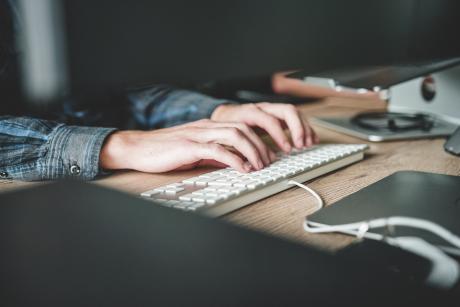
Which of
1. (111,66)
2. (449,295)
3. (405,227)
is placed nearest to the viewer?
(449,295)

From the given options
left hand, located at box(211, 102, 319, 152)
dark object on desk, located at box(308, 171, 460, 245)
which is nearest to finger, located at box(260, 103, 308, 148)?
left hand, located at box(211, 102, 319, 152)

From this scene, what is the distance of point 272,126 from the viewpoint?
0.84 metres

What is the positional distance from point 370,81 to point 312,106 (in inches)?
21.4

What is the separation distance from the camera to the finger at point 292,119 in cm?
82

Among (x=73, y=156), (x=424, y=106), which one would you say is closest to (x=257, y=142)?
(x=73, y=156)

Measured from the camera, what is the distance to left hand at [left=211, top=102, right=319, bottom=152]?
82 cm

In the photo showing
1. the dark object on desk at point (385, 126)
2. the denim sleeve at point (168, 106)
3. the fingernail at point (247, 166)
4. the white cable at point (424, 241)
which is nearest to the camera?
the white cable at point (424, 241)

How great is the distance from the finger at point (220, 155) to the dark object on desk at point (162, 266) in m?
0.39

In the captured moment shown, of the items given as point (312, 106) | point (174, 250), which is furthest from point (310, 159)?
point (312, 106)

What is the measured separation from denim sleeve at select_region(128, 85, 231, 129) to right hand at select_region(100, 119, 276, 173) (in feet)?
0.96

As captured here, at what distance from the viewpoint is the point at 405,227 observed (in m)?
0.47

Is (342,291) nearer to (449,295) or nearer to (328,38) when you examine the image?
(449,295)

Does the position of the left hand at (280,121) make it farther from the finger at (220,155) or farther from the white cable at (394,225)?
the white cable at (394,225)

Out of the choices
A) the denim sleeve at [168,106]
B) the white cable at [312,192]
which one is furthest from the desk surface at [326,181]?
the denim sleeve at [168,106]
